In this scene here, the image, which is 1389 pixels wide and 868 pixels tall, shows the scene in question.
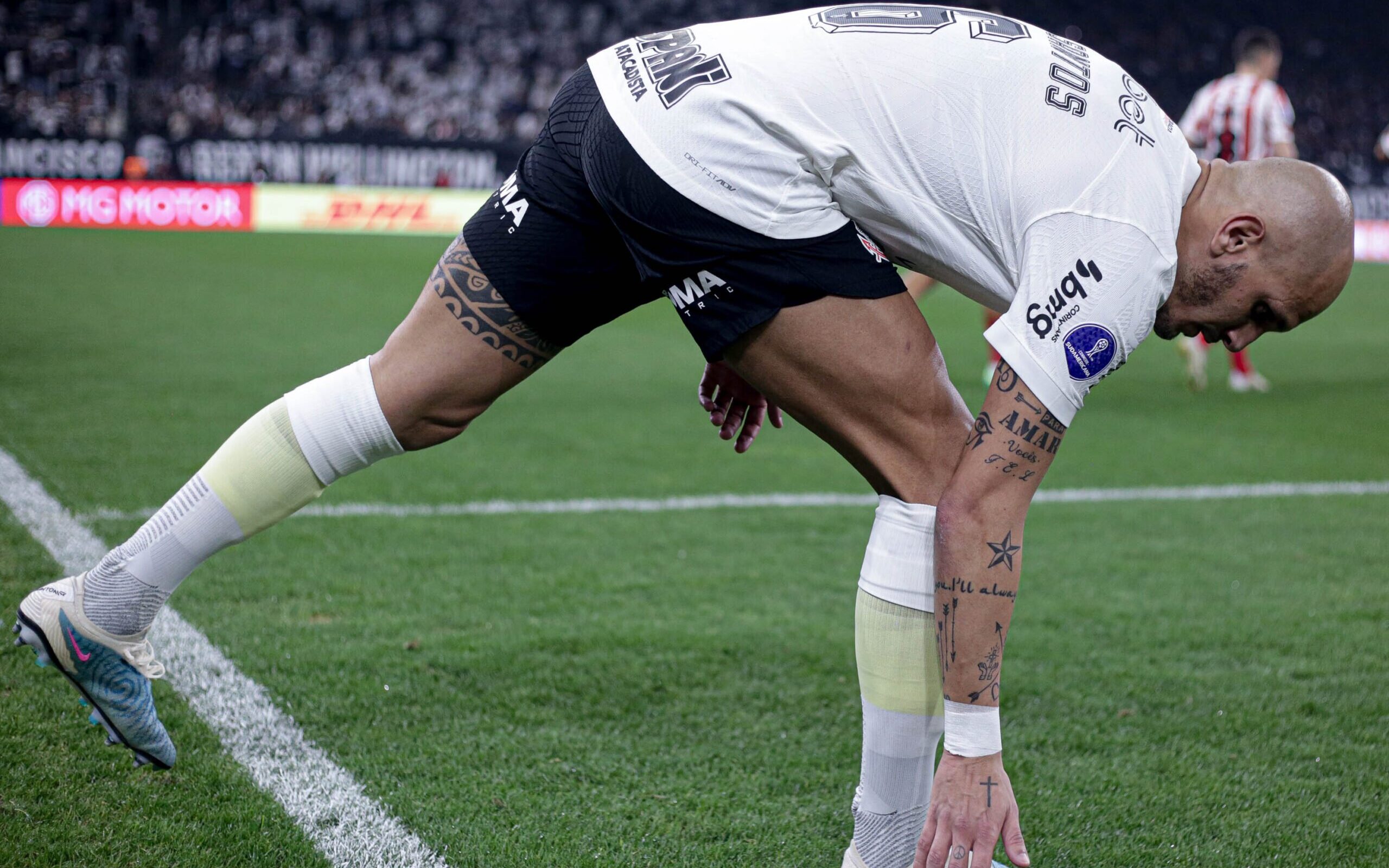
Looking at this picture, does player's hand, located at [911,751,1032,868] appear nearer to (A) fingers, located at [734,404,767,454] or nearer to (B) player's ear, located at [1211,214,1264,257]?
(B) player's ear, located at [1211,214,1264,257]

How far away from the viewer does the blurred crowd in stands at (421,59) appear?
75.2ft

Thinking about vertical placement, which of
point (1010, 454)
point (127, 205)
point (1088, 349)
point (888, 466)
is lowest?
point (127, 205)

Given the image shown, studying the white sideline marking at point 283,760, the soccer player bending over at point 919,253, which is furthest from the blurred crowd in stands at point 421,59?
the soccer player bending over at point 919,253

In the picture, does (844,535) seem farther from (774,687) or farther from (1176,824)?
(1176,824)

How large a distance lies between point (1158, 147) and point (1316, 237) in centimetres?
24

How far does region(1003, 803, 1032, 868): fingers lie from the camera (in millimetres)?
1581

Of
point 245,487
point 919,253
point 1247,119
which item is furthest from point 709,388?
point 1247,119

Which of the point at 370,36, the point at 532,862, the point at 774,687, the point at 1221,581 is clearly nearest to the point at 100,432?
the point at 774,687

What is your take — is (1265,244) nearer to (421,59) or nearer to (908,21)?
(908,21)

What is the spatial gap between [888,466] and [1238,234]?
561mm

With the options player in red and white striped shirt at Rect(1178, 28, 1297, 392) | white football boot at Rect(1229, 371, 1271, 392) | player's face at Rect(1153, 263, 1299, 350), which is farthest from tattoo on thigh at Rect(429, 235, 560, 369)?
white football boot at Rect(1229, 371, 1271, 392)

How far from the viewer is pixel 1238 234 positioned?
1679 millimetres

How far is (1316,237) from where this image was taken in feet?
5.45

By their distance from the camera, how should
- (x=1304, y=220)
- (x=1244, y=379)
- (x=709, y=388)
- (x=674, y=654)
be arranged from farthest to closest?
(x=1244, y=379), (x=674, y=654), (x=709, y=388), (x=1304, y=220)
